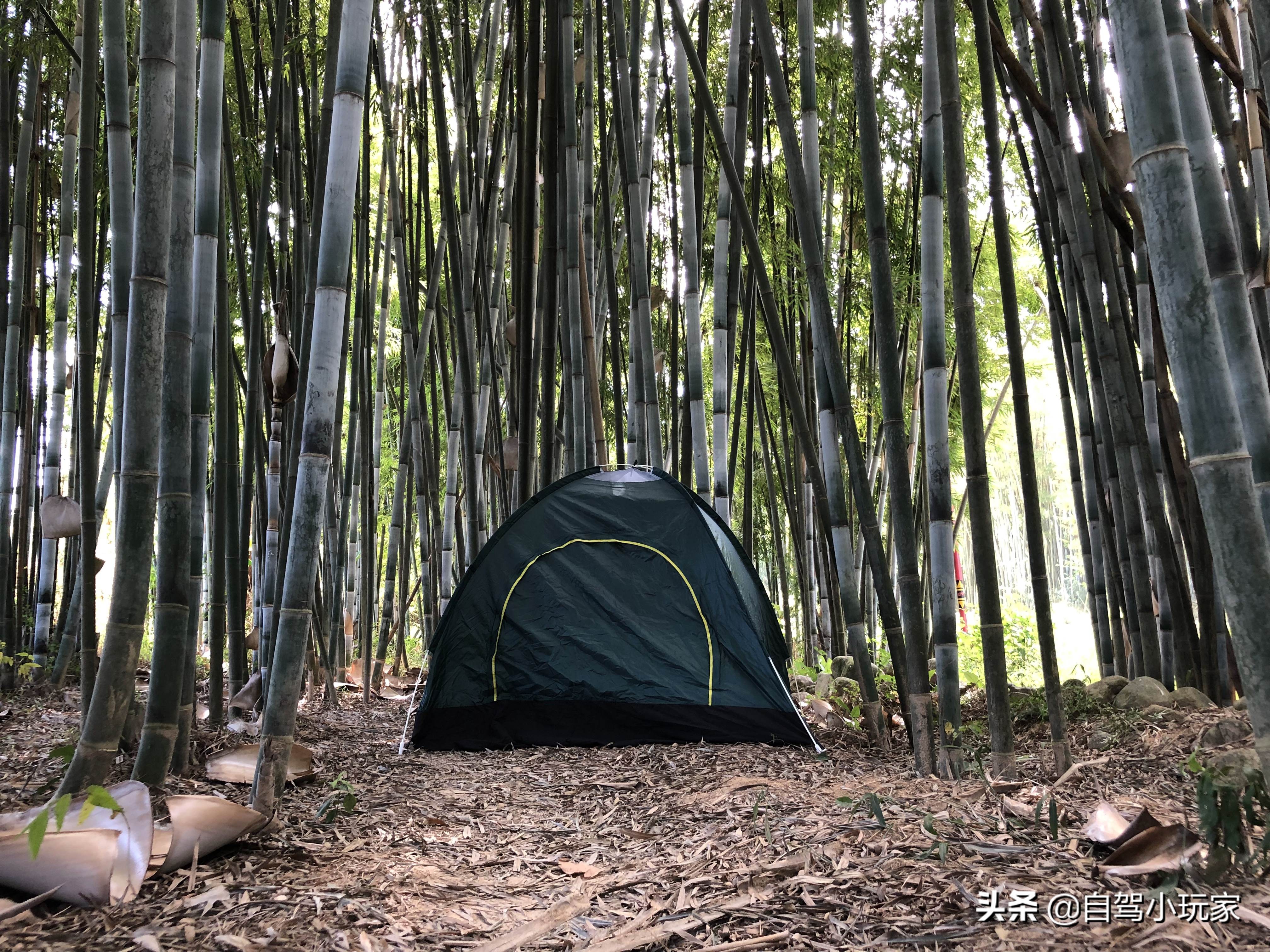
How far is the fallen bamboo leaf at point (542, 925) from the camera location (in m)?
1.12

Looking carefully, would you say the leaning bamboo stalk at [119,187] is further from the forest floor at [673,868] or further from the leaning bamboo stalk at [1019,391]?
the leaning bamboo stalk at [1019,391]

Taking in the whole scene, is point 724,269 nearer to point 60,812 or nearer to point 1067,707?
point 1067,707

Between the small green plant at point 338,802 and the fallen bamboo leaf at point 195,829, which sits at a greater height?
the fallen bamboo leaf at point 195,829

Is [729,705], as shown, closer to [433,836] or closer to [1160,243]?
[433,836]

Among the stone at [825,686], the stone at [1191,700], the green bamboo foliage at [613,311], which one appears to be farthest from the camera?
the stone at [825,686]

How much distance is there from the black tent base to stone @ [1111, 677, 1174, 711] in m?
0.93

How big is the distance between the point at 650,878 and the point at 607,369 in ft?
12.7

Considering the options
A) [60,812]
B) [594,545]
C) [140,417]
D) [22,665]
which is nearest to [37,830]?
[60,812]

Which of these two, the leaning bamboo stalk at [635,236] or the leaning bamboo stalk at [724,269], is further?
the leaning bamboo stalk at [724,269]

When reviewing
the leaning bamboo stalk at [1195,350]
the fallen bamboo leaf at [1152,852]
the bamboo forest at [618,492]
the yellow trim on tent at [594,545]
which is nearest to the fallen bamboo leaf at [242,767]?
the bamboo forest at [618,492]

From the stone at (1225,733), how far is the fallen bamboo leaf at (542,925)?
1306mm

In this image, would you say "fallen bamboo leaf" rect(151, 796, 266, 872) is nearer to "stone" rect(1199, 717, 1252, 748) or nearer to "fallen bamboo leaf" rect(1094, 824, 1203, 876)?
"fallen bamboo leaf" rect(1094, 824, 1203, 876)

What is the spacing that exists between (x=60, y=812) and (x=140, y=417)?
59 centimetres

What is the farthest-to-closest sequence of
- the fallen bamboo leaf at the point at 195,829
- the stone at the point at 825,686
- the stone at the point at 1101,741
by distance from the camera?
1. the stone at the point at 825,686
2. the stone at the point at 1101,741
3. the fallen bamboo leaf at the point at 195,829
